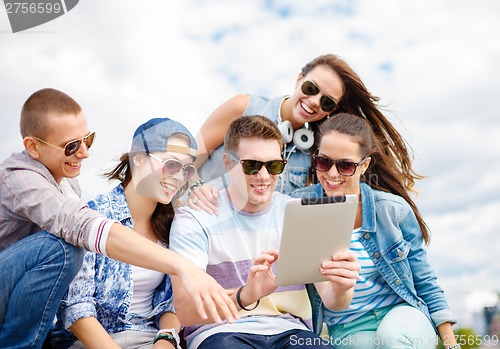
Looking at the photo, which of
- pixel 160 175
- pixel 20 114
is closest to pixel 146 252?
pixel 160 175

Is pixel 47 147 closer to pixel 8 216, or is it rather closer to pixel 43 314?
pixel 8 216

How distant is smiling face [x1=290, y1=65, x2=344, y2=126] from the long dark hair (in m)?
1.85

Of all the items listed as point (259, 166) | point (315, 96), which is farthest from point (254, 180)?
point (315, 96)

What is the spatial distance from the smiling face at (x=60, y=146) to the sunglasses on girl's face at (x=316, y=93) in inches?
94.8

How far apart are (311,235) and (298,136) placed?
2.21 m

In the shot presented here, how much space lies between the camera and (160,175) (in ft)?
14.4

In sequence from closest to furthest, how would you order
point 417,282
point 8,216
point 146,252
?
point 146,252 → point 8,216 → point 417,282

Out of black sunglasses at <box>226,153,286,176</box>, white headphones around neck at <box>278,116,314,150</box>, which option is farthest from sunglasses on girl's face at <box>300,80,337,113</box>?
black sunglasses at <box>226,153,286,176</box>

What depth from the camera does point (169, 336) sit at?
4.21 metres

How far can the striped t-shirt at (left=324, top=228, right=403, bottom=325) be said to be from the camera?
464 centimetres

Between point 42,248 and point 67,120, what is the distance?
3.10 ft

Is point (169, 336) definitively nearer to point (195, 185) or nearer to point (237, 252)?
point (237, 252)

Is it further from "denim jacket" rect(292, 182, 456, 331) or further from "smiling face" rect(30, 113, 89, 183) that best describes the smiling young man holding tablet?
"smiling face" rect(30, 113, 89, 183)

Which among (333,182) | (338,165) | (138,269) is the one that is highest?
(338,165)
